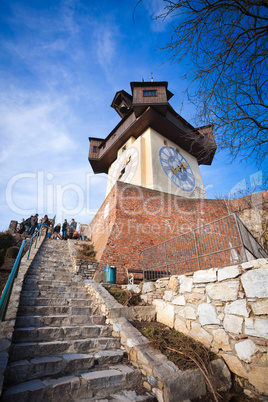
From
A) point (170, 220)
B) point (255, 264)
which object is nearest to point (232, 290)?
point (255, 264)

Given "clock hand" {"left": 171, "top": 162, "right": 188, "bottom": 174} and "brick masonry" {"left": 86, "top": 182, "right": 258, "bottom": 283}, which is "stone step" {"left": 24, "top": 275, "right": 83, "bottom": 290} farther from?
"clock hand" {"left": 171, "top": 162, "right": 188, "bottom": 174}

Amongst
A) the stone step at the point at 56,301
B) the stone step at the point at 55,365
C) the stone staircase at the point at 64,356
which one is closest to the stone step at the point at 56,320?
the stone staircase at the point at 64,356

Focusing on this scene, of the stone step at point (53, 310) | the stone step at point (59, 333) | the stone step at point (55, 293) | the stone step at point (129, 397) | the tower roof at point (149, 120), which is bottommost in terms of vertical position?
the stone step at point (129, 397)

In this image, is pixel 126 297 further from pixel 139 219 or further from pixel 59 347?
pixel 139 219

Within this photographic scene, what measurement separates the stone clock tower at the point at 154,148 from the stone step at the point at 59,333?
9422 millimetres

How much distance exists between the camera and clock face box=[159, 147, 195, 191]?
14.1 meters

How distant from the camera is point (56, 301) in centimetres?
452

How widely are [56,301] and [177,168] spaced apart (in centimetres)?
1248

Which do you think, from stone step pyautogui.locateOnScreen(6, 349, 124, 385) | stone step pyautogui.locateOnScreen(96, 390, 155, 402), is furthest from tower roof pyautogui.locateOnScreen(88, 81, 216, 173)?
stone step pyautogui.locateOnScreen(96, 390, 155, 402)

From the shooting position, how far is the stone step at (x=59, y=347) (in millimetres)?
2797

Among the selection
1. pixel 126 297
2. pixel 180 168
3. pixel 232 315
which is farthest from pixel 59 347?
pixel 180 168

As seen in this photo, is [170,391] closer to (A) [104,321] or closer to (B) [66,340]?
(B) [66,340]

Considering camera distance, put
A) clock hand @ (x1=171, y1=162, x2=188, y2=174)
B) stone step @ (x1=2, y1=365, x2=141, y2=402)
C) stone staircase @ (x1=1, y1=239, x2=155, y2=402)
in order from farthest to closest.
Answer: clock hand @ (x1=171, y1=162, x2=188, y2=174), stone staircase @ (x1=1, y1=239, x2=155, y2=402), stone step @ (x1=2, y1=365, x2=141, y2=402)

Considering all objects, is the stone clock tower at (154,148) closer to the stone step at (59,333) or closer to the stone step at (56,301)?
the stone step at (56,301)
